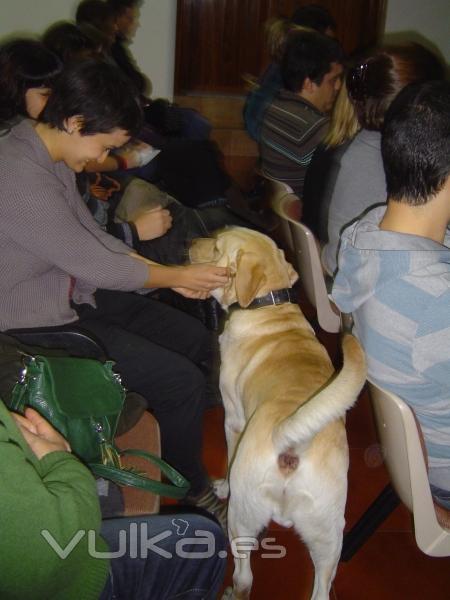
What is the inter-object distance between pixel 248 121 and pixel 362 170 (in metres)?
1.46

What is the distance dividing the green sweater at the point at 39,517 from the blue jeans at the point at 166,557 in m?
0.21

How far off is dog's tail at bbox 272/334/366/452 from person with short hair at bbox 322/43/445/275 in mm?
792

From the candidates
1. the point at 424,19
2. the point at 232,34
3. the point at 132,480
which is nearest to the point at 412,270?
the point at 132,480

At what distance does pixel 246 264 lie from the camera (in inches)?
62.4

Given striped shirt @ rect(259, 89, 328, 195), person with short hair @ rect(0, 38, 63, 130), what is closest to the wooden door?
striped shirt @ rect(259, 89, 328, 195)

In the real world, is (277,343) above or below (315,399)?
below

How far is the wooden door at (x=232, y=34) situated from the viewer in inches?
204

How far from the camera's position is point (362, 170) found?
5.55ft

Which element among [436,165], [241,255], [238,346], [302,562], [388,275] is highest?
[436,165]

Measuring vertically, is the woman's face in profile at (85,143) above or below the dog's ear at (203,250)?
above

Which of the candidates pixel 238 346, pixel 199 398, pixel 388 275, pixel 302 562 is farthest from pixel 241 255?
pixel 302 562

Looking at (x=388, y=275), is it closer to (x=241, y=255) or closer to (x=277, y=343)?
(x=277, y=343)

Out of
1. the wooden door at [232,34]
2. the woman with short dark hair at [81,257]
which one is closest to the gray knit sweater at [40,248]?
the woman with short dark hair at [81,257]

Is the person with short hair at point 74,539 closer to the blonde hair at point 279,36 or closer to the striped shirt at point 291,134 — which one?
the striped shirt at point 291,134
